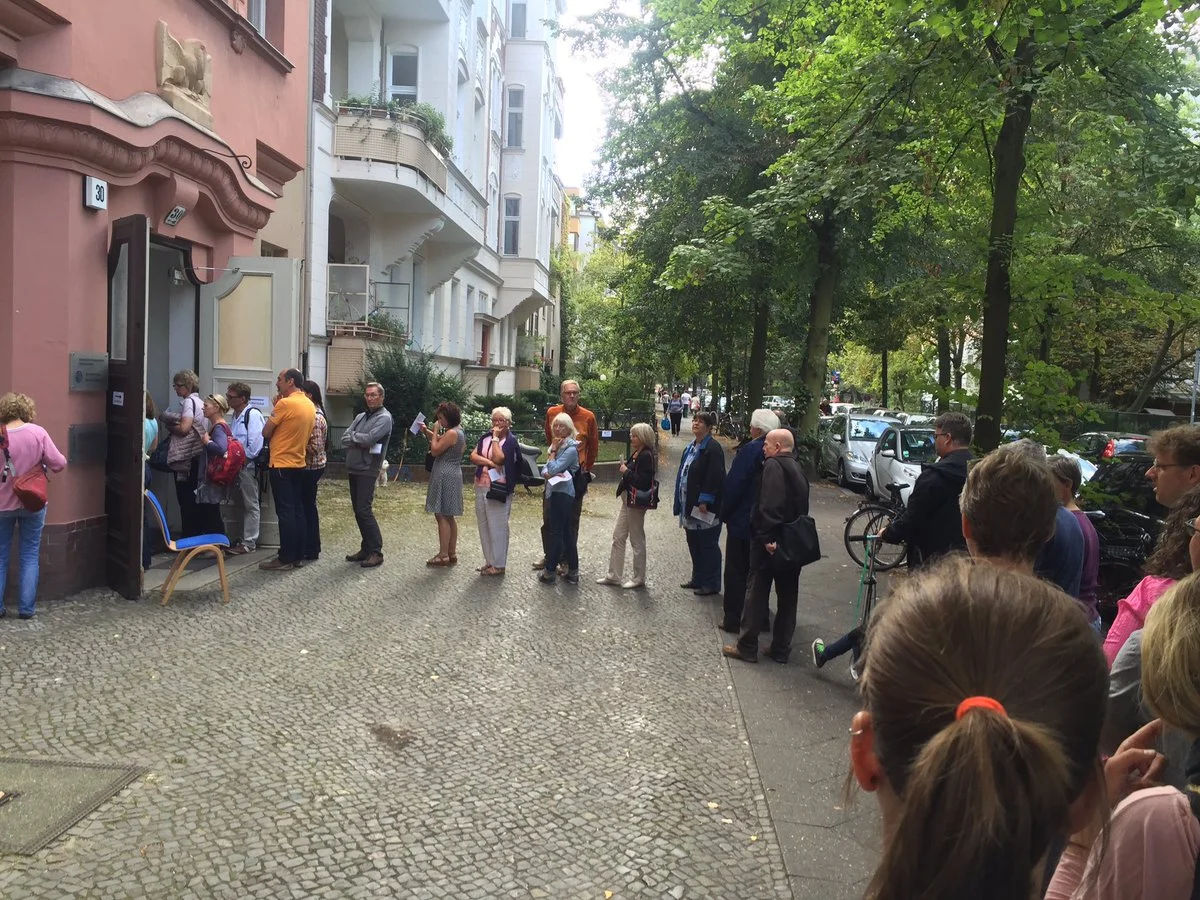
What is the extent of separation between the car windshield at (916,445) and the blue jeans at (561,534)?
8.80 m

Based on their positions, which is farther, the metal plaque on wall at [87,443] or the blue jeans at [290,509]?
the blue jeans at [290,509]

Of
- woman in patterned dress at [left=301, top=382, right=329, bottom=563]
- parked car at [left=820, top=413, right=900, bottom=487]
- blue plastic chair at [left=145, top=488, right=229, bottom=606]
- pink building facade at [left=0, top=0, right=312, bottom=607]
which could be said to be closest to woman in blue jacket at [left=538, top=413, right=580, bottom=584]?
woman in patterned dress at [left=301, top=382, right=329, bottom=563]

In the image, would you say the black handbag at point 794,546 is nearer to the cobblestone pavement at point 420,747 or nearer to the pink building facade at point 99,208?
the cobblestone pavement at point 420,747

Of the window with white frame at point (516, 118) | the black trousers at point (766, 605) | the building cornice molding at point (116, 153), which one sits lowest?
the black trousers at point (766, 605)

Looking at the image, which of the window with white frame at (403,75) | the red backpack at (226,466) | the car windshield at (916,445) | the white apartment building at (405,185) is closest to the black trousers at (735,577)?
the red backpack at (226,466)

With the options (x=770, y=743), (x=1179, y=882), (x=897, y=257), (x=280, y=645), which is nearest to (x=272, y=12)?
(x=280, y=645)

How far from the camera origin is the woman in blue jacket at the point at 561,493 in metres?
8.62

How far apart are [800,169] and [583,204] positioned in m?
14.5

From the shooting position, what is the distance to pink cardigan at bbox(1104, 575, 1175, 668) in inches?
107

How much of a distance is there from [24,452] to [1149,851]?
693cm

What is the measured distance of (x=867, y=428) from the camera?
20125 millimetres

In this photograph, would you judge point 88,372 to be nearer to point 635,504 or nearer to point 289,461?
point 289,461

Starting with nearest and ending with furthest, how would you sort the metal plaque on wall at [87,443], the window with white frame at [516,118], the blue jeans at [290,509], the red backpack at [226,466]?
the metal plaque on wall at [87,443] → the red backpack at [226,466] → the blue jeans at [290,509] → the window with white frame at [516,118]

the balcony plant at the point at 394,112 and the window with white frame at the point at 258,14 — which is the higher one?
the balcony plant at the point at 394,112
